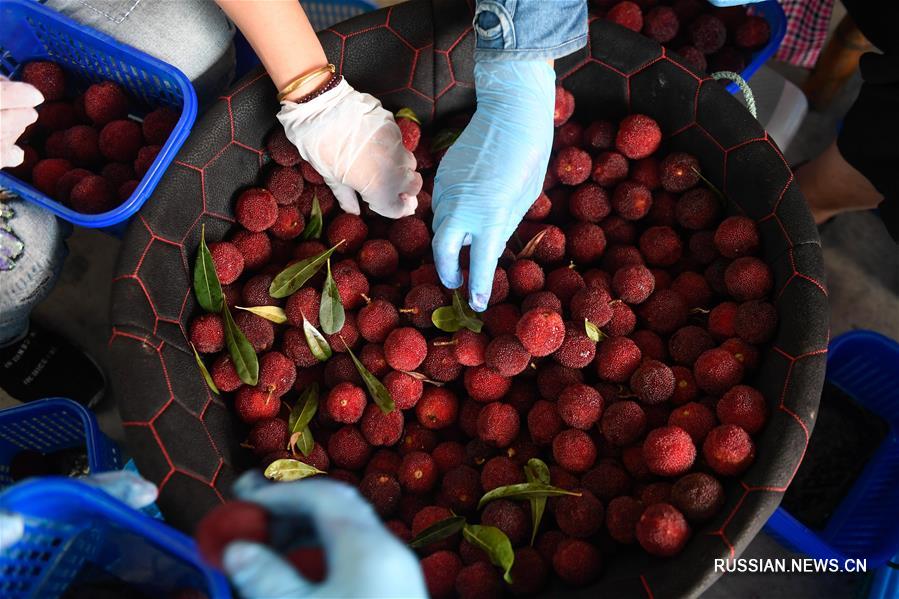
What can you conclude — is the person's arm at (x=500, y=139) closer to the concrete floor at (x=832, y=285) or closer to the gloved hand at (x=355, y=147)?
the gloved hand at (x=355, y=147)

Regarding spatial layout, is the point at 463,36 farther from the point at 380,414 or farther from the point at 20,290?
the point at 20,290

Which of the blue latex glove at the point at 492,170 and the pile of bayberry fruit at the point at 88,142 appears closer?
the blue latex glove at the point at 492,170

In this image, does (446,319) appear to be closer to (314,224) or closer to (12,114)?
(314,224)

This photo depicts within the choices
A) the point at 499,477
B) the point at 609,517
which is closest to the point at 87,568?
the point at 499,477

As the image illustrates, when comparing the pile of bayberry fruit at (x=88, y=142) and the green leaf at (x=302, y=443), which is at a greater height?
the pile of bayberry fruit at (x=88, y=142)

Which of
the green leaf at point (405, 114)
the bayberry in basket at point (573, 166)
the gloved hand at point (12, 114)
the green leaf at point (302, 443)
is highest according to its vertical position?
the gloved hand at point (12, 114)

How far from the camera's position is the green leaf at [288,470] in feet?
3.17

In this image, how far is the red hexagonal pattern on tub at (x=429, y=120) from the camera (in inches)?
34.4

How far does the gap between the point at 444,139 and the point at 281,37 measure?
0.32 metres

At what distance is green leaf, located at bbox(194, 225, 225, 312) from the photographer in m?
1.07

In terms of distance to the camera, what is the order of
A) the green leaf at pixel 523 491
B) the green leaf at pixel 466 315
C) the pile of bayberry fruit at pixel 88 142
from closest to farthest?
the green leaf at pixel 523 491 < the green leaf at pixel 466 315 < the pile of bayberry fruit at pixel 88 142

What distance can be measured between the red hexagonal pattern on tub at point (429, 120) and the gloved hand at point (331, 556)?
36 centimetres

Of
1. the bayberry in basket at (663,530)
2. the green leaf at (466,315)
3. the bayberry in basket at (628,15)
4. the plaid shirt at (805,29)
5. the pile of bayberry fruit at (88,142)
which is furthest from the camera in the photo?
the plaid shirt at (805,29)

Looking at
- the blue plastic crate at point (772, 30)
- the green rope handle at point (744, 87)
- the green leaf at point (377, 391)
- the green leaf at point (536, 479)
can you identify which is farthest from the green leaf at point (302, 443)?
the blue plastic crate at point (772, 30)
